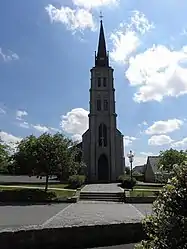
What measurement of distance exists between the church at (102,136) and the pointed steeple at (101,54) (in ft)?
10.8

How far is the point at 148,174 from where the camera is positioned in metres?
67.3

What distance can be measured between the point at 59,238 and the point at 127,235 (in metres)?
1.94

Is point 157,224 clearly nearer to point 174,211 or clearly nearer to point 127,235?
point 174,211

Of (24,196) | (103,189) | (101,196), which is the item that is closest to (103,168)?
(103,189)

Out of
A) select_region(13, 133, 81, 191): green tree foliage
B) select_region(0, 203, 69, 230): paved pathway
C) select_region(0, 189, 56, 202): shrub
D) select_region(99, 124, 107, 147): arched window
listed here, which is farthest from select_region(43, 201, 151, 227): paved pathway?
select_region(99, 124, 107, 147): arched window

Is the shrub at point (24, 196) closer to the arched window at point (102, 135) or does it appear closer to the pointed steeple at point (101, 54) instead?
the arched window at point (102, 135)

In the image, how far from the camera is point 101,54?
70.3m

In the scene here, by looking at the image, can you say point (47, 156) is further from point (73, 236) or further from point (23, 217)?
point (73, 236)

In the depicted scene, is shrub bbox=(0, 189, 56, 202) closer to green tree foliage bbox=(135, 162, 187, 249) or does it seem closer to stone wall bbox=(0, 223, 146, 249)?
stone wall bbox=(0, 223, 146, 249)

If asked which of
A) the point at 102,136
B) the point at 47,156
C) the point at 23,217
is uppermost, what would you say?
the point at 102,136

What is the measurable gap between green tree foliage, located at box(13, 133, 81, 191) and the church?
31.0m

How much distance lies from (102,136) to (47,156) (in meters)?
35.5

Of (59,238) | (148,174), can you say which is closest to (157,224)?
(59,238)

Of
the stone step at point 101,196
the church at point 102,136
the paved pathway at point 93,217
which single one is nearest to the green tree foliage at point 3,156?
the stone step at point 101,196
